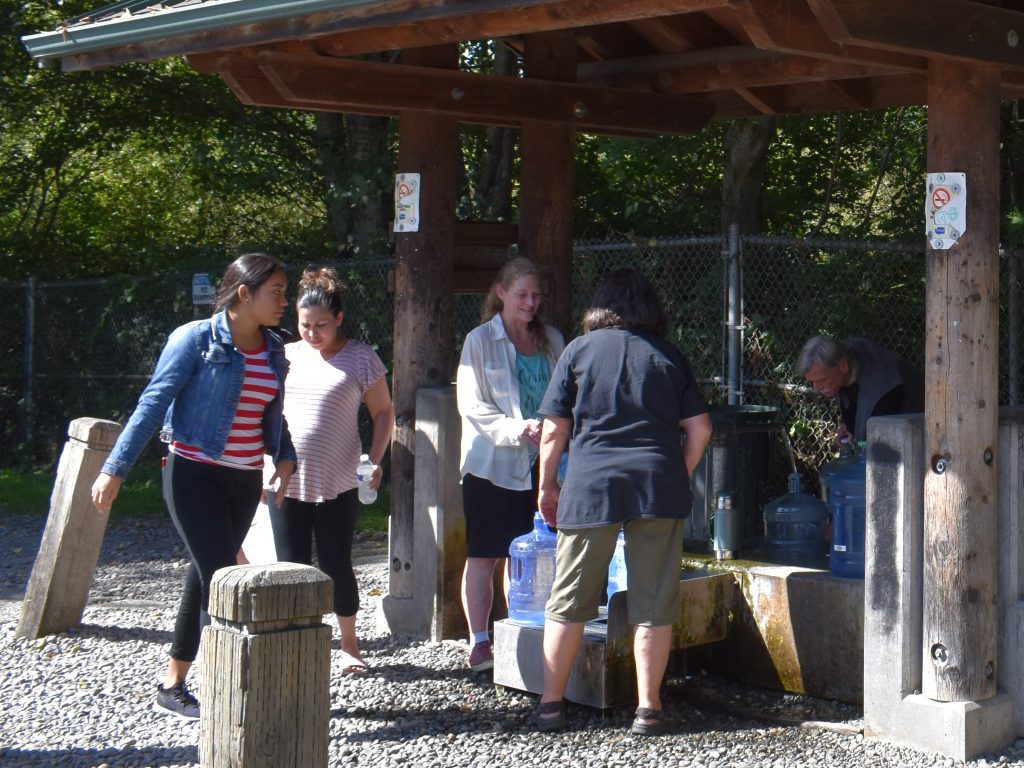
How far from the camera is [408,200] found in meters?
6.67

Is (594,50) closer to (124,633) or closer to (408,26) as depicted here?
(408,26)

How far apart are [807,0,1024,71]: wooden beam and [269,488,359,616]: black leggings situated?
293 cm

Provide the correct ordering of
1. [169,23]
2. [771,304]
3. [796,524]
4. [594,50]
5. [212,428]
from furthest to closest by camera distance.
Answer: [771,304] < [594,50] < [796,524] < [169,23] < [212,428]

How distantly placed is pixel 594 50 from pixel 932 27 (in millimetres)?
2949

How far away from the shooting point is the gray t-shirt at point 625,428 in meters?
4.95

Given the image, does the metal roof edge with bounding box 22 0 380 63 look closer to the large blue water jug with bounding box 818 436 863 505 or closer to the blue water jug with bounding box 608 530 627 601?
the blue water jug with bounding box 608 530 627 601

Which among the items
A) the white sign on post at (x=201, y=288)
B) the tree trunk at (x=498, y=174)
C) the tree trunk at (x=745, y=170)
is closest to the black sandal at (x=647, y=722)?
the tree trunk at (x=745, y=170)

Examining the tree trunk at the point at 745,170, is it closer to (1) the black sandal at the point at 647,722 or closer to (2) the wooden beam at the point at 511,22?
(2) the wooden beam at the point at 511,22

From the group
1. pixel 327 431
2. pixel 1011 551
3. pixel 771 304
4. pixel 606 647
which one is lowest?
pixel 606 647

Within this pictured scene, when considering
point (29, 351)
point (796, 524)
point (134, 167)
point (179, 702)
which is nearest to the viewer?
point (179, 702)

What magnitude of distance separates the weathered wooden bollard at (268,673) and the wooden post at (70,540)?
402 centimetres

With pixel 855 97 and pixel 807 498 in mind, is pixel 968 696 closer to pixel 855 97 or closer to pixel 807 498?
pixel 807 498

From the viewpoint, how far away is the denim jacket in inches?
202

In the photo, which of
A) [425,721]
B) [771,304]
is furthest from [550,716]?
[771,304]
